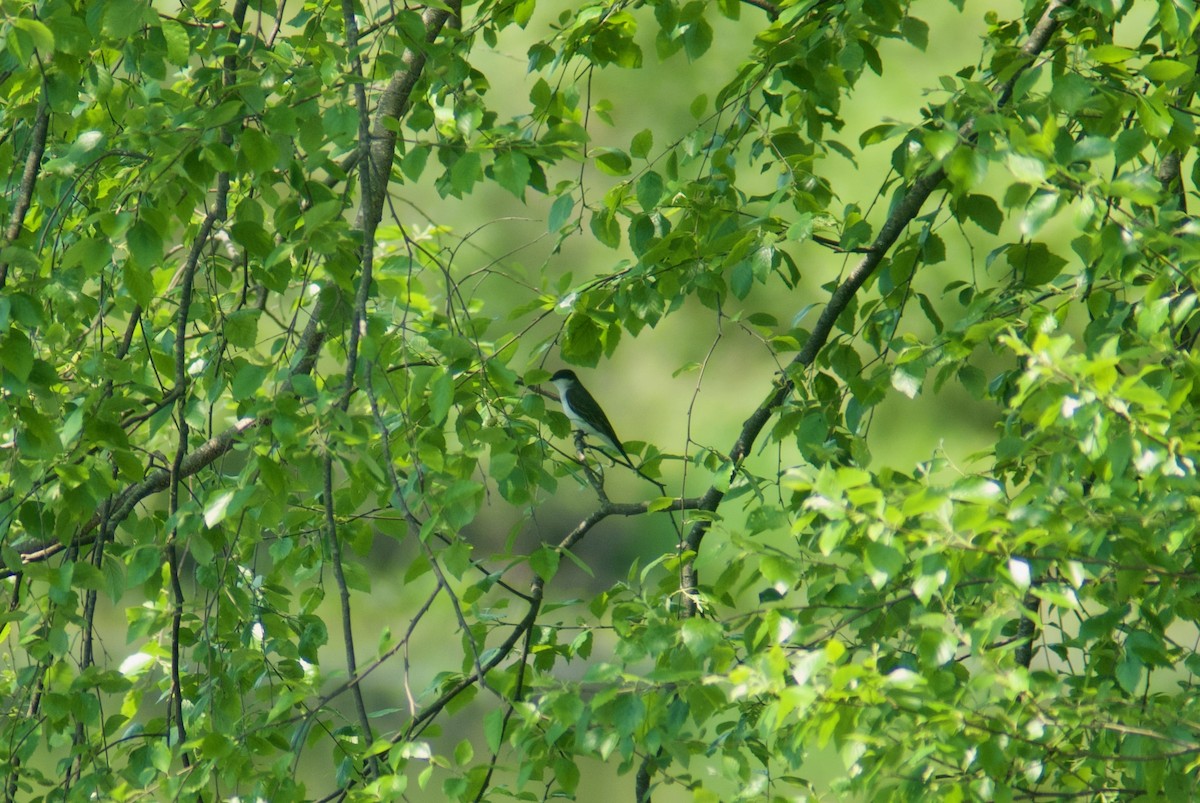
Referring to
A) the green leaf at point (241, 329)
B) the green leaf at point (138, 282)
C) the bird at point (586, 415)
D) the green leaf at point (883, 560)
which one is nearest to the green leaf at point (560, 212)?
the green leaf at point (241, 329)

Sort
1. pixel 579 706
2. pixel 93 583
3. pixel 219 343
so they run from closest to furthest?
pixel 579 706 < pixel 93 583 < pixel 219 343

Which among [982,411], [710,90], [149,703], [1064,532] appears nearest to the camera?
[1064,532]

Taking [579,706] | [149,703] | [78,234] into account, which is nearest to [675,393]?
[149,703]

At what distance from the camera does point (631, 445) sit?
2137mm

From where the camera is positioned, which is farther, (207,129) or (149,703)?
(149,703)

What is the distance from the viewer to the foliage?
1.30 metres

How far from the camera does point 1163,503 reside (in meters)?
1.25

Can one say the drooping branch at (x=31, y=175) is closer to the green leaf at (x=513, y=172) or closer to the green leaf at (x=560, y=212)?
the green leaf at (x=513, y=172)

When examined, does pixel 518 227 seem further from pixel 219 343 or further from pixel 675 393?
pixel 219 343

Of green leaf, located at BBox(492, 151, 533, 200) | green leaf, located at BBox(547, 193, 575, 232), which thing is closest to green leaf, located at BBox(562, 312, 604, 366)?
green leaf, located at BBox(547, 193, 575, 232)

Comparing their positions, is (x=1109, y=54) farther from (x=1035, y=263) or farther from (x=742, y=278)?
(x=742, y=278)

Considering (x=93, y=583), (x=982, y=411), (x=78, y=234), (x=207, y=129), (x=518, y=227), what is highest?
(x=207, y=129)

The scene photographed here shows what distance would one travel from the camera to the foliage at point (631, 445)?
51.1 inches

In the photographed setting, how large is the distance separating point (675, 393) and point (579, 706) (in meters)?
4.96
